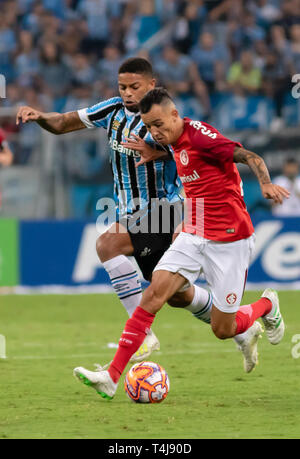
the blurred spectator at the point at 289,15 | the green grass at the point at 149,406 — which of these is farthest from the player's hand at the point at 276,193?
the blurred spectator at the point at 289,15

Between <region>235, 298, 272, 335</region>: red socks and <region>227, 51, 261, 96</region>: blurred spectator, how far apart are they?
849 centimetres

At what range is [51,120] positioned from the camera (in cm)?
748

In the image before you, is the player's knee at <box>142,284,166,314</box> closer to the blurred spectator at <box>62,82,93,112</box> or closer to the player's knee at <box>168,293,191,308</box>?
the player's knee at <box>168,293,191,308</box>

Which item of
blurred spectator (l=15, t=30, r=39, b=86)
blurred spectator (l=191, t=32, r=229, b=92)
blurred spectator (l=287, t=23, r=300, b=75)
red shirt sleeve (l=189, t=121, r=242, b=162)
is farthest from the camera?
blurred spectator (l=15, t=30, r=39, b=86)

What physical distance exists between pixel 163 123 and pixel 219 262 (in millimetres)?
1035

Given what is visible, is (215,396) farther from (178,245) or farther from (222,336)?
(178,245)

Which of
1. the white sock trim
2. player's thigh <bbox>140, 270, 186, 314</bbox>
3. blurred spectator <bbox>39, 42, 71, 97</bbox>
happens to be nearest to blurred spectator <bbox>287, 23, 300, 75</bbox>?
blurred spectator <bbox>39, 42, 71, 97</bbox>

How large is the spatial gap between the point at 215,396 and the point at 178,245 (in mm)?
1063

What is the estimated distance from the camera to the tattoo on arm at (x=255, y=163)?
5793 mm

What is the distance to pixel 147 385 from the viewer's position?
6117 millimetres

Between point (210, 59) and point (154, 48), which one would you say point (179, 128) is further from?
point (154, 48)

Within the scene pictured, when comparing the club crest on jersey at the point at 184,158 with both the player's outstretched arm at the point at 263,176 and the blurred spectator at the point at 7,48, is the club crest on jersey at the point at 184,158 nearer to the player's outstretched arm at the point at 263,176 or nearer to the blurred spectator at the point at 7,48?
the player's outstretched arm at the point at 263,176

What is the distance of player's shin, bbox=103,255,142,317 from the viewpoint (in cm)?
755
